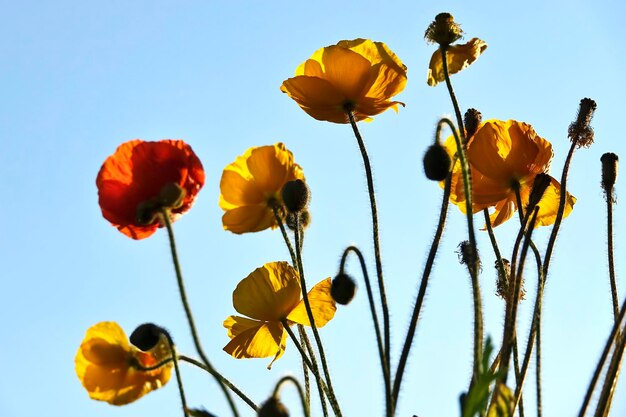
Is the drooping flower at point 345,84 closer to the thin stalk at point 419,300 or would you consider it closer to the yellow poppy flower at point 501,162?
the yellow poppy flower at point 501,162

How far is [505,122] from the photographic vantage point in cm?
183

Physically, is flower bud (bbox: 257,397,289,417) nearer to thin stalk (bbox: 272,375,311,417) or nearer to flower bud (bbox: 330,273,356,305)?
thin stalk (bbox: 272,375,311,417)

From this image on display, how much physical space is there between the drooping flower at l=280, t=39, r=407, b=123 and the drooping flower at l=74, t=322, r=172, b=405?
59 centimetres

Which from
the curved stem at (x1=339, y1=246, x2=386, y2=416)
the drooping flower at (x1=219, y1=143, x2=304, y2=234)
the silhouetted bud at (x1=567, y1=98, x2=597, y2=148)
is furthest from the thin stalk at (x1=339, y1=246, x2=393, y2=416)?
the silhouetted bud at (x1=567, y1=98, x2=597, y2=148)

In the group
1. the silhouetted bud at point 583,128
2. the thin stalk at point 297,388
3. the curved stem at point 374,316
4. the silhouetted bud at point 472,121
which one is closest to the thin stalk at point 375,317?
the curved stem at point 374,316

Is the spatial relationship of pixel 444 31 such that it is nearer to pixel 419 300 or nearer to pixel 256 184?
pixel 256 184

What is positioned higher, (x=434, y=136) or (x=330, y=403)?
(x=434, y=136)

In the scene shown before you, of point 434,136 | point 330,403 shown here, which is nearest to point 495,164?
point 434,136

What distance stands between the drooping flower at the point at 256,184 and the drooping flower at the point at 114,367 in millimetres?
378

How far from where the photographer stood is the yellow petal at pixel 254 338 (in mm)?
1851

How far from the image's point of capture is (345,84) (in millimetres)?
1885

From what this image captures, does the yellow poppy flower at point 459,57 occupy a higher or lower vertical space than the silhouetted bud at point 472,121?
higher

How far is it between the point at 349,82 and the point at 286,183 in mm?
262

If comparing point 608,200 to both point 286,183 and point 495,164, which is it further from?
point 286,183
